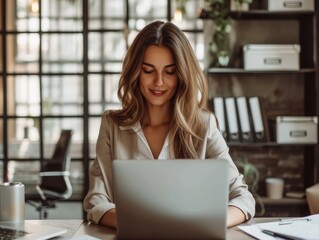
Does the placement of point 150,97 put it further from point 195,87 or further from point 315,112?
point 315,112

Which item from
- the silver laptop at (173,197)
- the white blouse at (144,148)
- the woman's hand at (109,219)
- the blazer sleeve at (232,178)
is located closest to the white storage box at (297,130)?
the blazer sleeve at (232,178)

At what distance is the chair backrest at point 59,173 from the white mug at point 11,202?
2.49 meters

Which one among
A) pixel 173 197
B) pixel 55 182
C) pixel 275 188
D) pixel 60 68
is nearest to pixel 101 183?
pixel 173 197

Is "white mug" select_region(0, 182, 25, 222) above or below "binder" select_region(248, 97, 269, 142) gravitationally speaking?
below

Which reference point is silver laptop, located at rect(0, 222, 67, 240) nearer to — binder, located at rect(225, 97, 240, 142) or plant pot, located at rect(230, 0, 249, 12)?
binder, located at rect(225, 97, 240, 142)

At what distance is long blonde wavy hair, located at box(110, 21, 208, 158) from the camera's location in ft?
6.67

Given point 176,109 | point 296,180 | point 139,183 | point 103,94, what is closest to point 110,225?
point 139,183

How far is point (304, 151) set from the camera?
13.2 feet

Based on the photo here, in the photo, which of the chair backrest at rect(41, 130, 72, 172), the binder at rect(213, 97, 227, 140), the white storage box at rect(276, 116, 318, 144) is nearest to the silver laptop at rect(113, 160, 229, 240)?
the binder at rect(213, 97, 227, 140)

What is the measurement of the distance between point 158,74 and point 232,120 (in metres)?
1.79

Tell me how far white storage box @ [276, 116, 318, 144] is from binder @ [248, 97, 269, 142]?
103 millimetres

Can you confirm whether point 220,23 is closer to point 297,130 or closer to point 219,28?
point 219,28

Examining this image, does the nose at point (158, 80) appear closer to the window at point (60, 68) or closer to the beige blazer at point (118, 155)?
the beige blazer at point (118, 155)

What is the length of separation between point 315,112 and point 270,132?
1.15 ft
